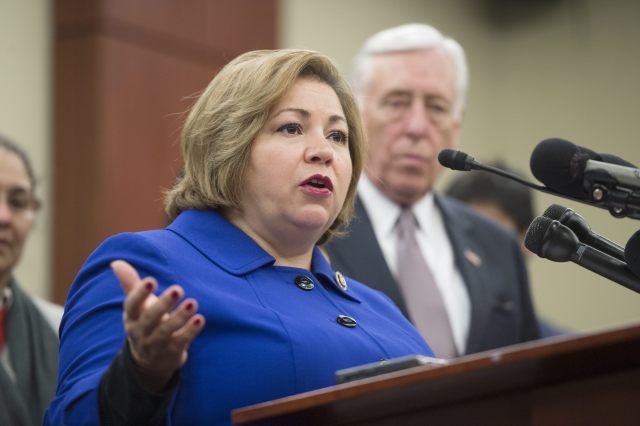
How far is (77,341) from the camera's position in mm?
1875

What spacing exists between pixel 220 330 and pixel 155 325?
0.36 m

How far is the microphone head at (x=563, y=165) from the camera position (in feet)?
5.70

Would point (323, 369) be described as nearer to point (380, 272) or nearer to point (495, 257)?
point (380, 272)

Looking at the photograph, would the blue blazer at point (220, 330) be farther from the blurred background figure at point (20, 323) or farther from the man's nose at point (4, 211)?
the man's nose at point (4, 211)

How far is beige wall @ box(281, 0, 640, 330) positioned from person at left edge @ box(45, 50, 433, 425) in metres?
4.61

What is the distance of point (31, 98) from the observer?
4.73 meters

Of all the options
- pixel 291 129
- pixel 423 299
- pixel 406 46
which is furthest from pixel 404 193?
pixel 291 129

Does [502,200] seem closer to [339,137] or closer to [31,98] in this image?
[31,98]

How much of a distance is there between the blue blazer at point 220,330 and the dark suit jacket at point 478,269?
1.09m

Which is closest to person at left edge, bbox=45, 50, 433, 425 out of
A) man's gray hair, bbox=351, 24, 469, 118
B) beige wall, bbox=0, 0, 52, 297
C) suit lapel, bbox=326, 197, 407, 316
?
suit lapel, bbox=326, 197, 407, 316

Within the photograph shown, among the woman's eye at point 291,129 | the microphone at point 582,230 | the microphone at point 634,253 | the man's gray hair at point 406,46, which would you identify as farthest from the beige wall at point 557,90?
the microphone at point 634,253

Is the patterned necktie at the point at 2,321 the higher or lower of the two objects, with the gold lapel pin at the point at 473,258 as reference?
lower

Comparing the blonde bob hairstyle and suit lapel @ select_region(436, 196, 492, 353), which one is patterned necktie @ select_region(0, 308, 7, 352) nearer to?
the blonde bob hairstyle

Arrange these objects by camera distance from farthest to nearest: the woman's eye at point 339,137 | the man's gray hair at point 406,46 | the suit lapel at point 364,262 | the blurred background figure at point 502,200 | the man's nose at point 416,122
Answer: the blurred background figure at point 502,200 → the man's gray hair at point 406,46 → the man's nose at point 416,122 → the suit lapel at point 364,262 → the woman's eye at point 339,137
